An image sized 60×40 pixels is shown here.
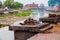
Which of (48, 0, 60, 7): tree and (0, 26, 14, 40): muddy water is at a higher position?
(48, 0, 60, 7): tree

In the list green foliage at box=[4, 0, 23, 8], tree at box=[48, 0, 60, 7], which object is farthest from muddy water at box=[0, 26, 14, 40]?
tree at box=[48, 0, 60, 7]

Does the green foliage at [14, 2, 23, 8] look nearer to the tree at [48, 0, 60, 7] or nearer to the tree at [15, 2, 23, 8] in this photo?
the tree at [15, 2, 23, 8]

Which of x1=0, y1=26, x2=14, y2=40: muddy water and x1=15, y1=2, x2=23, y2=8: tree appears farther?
x1=15, y1=2, x2=23, y2=8: tree

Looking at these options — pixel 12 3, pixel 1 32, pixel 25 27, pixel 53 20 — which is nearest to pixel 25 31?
pixel 25 27

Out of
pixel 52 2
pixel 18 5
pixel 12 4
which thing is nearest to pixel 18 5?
pixel 18 5

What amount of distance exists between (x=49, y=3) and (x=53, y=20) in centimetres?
110

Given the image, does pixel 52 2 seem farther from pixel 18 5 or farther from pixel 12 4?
pixel 12 4

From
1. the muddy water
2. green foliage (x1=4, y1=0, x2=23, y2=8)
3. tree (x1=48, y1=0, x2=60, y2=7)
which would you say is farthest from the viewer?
green foliage (x1=4, y1=0, x2=23, y2=8)

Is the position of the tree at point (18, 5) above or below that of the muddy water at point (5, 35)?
above

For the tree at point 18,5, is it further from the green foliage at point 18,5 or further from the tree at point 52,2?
the tree at point 52,2

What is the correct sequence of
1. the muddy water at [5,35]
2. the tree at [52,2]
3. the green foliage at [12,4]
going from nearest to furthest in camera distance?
the muddy water at [5,35], the tree at [52,2], the green foliage at [12,4]

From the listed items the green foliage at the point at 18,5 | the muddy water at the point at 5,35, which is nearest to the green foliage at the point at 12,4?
the green foliage at the point at 18,5

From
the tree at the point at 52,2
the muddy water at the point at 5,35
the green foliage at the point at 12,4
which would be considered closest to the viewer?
the muddy water at the point at 5,35

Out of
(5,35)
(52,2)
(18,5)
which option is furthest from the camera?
(18,5)
